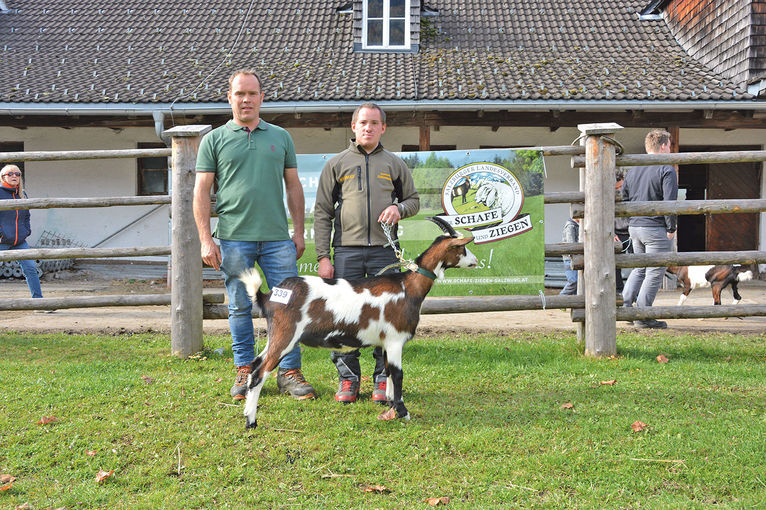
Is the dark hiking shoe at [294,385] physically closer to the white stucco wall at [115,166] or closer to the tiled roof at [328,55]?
the tiled roof at [328,55]

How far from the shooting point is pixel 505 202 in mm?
6004

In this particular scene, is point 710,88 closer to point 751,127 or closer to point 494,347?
point 751,127

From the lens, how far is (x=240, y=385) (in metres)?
4.21

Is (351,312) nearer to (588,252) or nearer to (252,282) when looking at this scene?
(252,282)

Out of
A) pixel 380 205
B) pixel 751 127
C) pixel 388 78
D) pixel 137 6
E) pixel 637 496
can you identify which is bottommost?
pixel 637 496

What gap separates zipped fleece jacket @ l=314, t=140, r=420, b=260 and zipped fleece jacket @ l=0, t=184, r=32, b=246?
5378mm

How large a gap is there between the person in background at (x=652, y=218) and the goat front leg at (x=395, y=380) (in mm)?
3482

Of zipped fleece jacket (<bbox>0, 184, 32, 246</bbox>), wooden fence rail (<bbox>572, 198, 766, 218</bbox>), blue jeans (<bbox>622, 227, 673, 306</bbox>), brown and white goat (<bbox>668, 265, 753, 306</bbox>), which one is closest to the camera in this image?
wooden fence rail (<bbox>572, 198, 766, 218</bbox>)

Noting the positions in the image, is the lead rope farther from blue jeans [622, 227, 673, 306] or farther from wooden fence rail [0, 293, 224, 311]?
blue jeans [622, 227, 673, 306]

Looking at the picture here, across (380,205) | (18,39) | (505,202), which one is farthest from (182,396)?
(18,39)

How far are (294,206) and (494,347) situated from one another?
7.96ft

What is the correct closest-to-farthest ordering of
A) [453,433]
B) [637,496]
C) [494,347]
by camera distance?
[637,496], [453,433], [494,347]

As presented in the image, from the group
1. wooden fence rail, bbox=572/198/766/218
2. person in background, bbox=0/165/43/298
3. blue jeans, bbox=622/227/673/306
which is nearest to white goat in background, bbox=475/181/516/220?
wooden fence rail, bbox=572/198/766/218

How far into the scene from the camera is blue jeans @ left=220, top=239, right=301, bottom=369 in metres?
4.09
